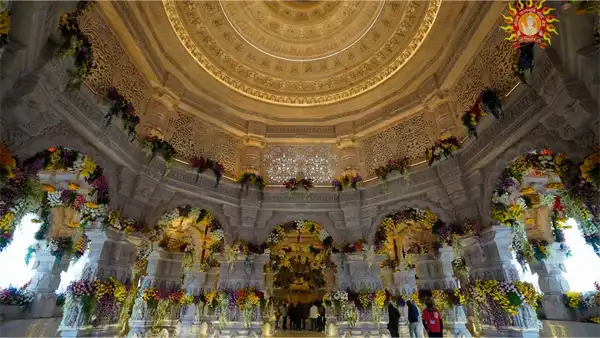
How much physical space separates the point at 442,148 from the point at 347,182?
3.08 m

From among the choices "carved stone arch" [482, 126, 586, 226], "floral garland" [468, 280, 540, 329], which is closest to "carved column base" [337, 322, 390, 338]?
"floral garland" [468, 280, 540, 329]

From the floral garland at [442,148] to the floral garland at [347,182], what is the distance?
228cm

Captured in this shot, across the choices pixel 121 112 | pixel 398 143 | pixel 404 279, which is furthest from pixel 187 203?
pixel 404 279

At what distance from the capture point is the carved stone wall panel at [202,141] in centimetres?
884

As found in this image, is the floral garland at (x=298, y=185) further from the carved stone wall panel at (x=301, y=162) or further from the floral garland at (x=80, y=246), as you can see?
the floral garland at (x=80, y=246)

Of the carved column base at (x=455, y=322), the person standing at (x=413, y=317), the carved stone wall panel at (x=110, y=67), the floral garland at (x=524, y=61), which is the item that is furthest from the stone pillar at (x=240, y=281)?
the floral garland at (x=524, y=61)

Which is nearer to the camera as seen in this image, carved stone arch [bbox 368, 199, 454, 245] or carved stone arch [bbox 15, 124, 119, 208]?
carved stone arch [bbox 15, 124, 119, 208]

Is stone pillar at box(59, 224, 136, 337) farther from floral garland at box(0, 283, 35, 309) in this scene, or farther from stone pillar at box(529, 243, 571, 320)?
stone pillar at box(529, 243, 571, 320)

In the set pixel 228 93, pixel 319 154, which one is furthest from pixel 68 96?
pixel 319 154

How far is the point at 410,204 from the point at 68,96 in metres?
8.88

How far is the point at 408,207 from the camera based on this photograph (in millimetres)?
8617

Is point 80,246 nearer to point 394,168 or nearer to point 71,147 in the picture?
point 71,147

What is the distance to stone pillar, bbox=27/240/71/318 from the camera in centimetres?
1070

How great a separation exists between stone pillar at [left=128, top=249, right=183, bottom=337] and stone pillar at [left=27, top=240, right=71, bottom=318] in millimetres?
3439
